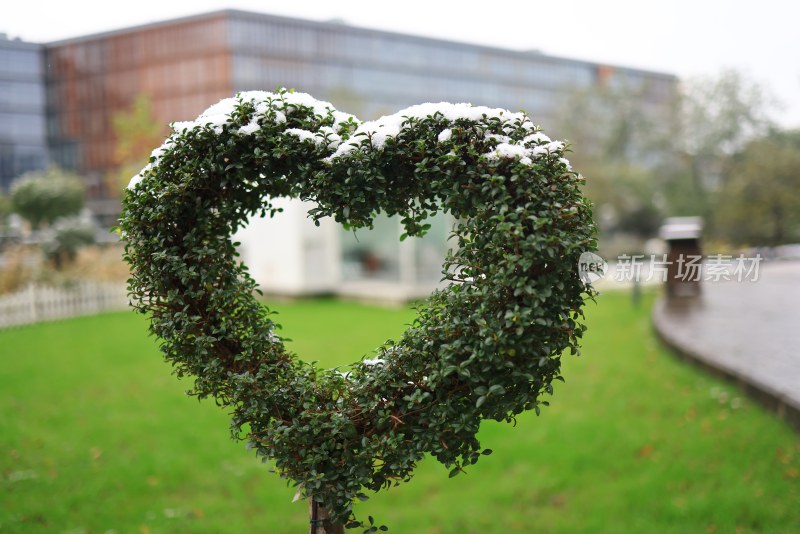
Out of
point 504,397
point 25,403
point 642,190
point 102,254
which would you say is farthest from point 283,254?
point 642,190

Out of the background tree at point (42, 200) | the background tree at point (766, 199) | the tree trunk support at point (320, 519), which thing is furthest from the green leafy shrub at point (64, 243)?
the background tree at point (766, 199)

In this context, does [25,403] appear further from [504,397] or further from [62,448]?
[504,397]

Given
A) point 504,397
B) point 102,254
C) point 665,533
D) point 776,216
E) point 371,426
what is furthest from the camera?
point 776,216

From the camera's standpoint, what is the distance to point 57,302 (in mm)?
15547

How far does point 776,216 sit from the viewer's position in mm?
21625

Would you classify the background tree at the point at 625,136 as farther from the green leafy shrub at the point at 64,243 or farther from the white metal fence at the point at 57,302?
the white metal fence at the point at 57,302

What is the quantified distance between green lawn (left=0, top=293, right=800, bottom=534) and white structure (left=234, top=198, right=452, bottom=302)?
7755 mm

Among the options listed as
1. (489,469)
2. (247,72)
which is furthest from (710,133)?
(247,72)

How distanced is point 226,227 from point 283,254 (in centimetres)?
1505

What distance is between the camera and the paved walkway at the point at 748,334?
6293 millimetres

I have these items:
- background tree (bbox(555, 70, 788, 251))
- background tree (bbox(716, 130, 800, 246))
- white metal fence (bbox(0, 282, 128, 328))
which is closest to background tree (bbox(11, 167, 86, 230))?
white metal fence (bbox(0, 282, 128, 328))

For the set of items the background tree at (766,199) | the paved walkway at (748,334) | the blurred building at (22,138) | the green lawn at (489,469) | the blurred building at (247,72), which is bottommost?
the green lawn at (489,469)

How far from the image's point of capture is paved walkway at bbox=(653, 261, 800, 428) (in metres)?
6.29

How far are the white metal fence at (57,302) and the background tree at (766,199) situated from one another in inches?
744
